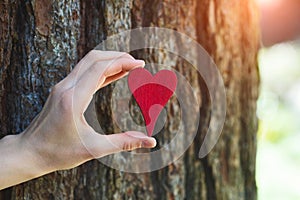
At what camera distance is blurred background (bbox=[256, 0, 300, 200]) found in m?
2.68

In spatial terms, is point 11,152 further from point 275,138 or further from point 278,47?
point 278,47

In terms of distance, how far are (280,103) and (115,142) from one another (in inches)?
97.1

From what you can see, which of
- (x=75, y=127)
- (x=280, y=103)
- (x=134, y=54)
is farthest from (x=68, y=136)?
(x=280, y=103)

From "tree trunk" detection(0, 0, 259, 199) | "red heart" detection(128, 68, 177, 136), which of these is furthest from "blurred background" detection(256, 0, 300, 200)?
"red heart" detection(128, 68, 177, 136)

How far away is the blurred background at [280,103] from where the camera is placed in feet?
8.78

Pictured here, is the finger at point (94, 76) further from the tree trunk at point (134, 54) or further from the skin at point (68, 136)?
the tree trunk at point (134, 54)

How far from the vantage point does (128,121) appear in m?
1.09

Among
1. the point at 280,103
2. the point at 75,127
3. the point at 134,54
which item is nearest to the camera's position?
the point at 75,127

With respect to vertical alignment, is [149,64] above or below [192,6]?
below

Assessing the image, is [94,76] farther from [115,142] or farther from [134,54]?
[134,54]

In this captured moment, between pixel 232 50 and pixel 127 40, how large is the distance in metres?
0.29

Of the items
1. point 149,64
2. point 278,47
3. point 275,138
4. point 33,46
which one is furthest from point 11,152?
point 278,47

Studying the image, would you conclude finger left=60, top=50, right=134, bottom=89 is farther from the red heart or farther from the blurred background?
the blurred background

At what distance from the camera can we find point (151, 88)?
92cm
